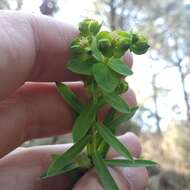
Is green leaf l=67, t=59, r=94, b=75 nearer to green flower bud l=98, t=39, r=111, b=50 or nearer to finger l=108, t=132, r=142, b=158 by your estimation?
green flower bud l=98, t=39, r=111, b=50

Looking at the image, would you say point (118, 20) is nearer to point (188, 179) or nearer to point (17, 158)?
point (188, 179)

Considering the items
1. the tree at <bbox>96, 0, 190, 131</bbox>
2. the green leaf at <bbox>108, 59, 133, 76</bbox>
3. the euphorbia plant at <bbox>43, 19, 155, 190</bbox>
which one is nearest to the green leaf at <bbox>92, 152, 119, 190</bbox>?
the euphorbia plant at <bbox>43, 19, 155, 190</bbox>

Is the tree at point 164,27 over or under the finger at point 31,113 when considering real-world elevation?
under

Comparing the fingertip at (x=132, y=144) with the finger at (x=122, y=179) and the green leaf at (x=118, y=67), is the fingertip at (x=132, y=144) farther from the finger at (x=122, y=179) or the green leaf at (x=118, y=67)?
the green leaf at (x=118, y=67)

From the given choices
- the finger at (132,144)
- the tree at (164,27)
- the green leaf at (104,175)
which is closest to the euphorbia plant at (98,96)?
the green leaf at (104,175)

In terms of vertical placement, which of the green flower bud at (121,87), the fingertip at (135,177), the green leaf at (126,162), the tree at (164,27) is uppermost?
the green flower bud at (121,87)

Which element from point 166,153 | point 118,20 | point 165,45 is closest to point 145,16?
point 165,45

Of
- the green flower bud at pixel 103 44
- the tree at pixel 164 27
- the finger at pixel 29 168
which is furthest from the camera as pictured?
the tree at pixel 164 27

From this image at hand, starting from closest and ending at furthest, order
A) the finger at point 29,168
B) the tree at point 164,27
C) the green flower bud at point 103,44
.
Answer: the green flower bud at point 103,44 → the finger at point 29,168 → the tree at point 164,27
